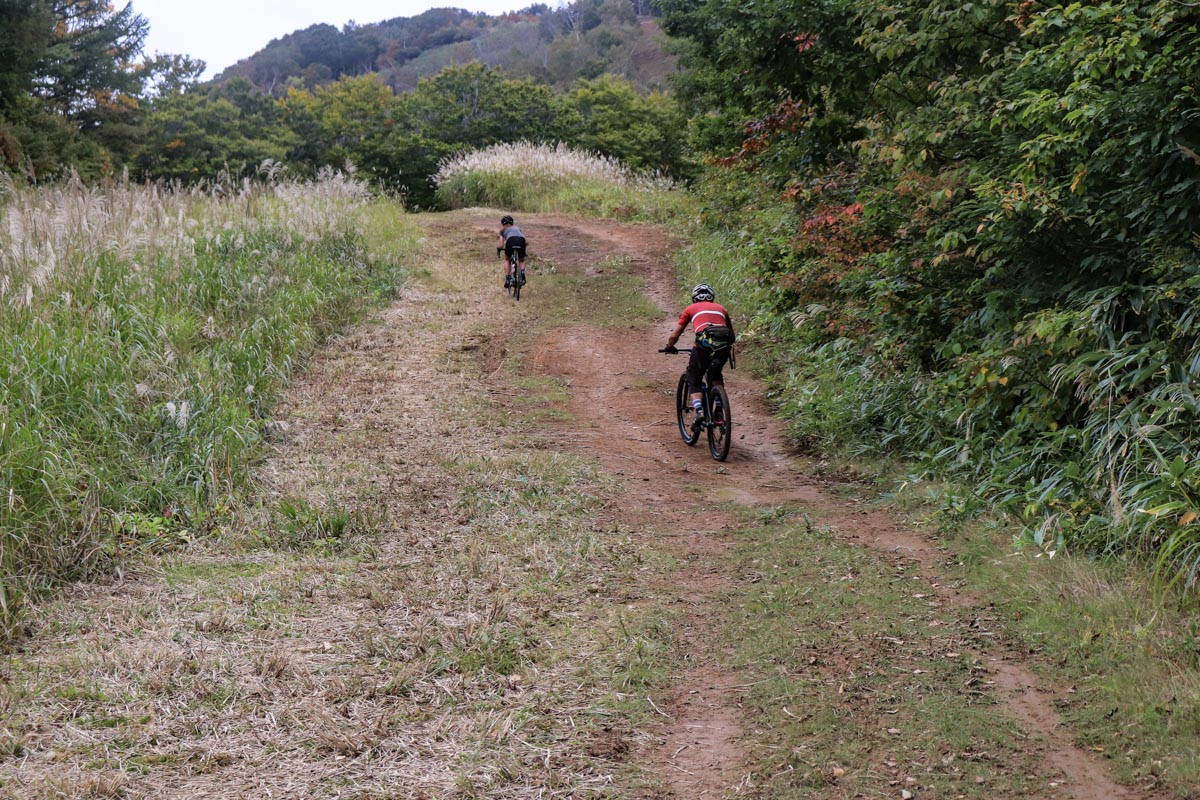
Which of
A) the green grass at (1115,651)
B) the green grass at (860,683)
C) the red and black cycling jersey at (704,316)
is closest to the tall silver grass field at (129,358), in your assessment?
the green grass at (860,683)

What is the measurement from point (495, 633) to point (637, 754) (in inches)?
46.8

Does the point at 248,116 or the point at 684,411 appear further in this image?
the point at 248,116

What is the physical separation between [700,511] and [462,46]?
86.3 meters

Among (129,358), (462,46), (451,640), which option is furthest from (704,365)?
(462,46)

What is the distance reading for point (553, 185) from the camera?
2523 centimetres

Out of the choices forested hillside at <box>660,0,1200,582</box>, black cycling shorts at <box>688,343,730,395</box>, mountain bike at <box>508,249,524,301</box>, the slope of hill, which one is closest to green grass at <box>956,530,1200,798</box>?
forested hillside at <box>660,0,1200,582</box>

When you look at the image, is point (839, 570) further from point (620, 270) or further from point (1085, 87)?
point (620, 270)

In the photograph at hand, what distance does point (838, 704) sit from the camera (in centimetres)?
404

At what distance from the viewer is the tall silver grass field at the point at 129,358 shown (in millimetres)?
5395

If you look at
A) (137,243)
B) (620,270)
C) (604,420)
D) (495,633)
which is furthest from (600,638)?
(620,270)

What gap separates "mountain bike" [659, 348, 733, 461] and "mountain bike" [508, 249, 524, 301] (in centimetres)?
654

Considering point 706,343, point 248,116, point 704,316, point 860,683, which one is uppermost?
point 248,116

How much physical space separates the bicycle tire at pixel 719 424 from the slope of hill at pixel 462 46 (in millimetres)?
58177

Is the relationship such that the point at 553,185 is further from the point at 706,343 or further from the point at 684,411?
the point at 706,343
